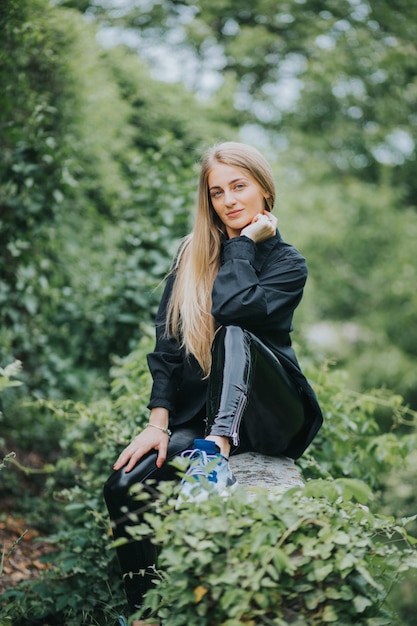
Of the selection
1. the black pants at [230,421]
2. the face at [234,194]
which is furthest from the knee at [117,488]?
the face at [234,194]

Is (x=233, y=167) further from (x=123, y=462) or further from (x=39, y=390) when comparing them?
(x=39, y=390)

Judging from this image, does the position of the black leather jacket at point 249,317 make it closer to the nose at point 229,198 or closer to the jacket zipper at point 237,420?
the nose at point 229,198

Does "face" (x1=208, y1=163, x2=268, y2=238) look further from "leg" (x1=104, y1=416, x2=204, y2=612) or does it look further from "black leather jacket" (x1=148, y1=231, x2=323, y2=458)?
"leg" (x1=104, y1=416, x2=204, y2=612)

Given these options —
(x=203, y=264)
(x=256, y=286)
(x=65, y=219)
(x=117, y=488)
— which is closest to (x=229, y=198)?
(x=203, y=264)

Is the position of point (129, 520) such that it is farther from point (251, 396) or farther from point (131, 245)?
point (131, 245)

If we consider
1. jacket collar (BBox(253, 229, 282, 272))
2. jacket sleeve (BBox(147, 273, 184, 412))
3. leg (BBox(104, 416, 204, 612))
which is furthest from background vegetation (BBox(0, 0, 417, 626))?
jacket collar (BBox(253, 229, 282, 272))

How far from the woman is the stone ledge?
41mm

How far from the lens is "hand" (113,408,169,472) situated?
2287mm

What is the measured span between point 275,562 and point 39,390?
349 cm

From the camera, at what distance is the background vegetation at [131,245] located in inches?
110

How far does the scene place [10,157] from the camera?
4184 mm

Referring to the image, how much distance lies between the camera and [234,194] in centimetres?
263

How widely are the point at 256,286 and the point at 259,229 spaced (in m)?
0.28

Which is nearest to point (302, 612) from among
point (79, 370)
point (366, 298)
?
point (79, 370)
